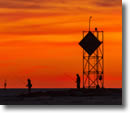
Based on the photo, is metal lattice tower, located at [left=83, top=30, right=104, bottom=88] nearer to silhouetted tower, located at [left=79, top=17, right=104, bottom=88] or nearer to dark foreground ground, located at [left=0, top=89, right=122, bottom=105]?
silhouetted tower, located at [left=79, top=17, right=104, bottom=88]

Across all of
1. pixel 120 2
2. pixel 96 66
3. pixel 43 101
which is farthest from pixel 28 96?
pixel 120 2

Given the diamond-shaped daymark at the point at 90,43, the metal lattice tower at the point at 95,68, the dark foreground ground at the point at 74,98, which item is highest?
the diamond-shaped daymark at the point at 90,43

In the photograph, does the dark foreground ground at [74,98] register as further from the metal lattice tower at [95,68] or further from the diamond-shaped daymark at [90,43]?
the diamond-shaped daymark at [90,43]

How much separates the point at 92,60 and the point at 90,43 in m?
0.34

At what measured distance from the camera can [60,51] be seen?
10945 mm

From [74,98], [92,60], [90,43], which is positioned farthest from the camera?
[90,43]

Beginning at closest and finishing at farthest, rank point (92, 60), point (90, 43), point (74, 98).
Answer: point (74, 98) → point (92, 60) → point (90, 43)

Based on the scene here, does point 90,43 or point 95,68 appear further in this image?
point 90,43

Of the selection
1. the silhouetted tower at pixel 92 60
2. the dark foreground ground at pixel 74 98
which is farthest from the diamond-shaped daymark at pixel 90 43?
the dark foreground ground at pixel 74 98

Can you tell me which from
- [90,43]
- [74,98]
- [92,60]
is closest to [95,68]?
[92,60]

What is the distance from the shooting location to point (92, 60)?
37.0 ft

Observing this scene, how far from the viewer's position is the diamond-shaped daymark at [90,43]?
11.0m

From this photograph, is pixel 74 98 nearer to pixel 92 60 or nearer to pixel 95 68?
pixel 95 68

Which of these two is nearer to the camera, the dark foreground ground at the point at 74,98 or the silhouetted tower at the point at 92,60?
the dark foreground ground at the point at 74,98
